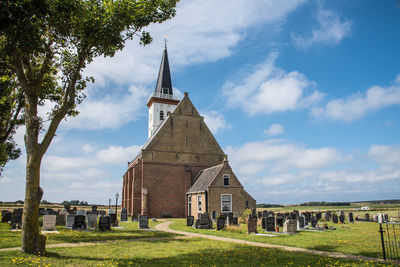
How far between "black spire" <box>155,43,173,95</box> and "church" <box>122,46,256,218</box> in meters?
16.1

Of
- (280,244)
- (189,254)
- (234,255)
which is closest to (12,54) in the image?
(189,254)

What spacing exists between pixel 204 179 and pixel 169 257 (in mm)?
26250

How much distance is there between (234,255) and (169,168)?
2942 cm

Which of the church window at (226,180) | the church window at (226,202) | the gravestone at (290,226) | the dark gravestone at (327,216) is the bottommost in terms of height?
the dark gravestone at (327,216)

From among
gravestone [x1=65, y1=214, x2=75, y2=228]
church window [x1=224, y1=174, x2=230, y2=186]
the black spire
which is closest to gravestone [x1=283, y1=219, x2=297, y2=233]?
church window [x1=224, y1=174, x2=230, y2=186]

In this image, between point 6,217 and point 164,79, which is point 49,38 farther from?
point 164,79

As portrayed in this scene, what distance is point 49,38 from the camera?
1284 cm

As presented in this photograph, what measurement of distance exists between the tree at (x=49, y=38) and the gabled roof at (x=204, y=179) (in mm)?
23429

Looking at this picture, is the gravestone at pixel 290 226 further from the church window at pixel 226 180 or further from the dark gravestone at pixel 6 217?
the dark gravestone at pixel 6 217

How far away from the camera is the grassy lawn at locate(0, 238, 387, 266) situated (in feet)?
30.6

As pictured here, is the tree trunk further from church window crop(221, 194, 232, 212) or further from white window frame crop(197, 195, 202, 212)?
white window frame crop(197, 195, 202, 212)

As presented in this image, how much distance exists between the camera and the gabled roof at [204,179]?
113ft

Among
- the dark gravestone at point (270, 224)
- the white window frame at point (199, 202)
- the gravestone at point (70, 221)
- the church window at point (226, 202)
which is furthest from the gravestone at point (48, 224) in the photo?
the church window at point (226, 202)

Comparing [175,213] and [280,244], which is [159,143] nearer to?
[175,213]
